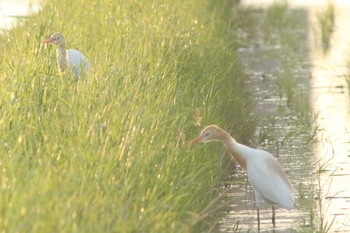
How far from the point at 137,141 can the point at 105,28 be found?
4.67 m

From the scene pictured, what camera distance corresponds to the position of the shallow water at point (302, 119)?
840cm

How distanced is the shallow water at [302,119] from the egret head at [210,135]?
18.0 inches

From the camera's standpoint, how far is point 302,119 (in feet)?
40.5

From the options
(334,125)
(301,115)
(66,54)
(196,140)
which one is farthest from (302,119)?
(196,140)

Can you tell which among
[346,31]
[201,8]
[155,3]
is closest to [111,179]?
[155,3]

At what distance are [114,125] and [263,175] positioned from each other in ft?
4.00

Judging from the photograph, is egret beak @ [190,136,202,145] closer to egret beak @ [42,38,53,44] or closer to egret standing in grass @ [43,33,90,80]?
egret standing in grass @ [43,33,90,80]

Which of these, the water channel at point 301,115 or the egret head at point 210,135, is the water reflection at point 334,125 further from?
the egret head at point 210,135

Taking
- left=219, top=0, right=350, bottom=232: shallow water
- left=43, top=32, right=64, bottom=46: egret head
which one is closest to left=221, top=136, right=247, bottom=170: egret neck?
left=219, top=0, right=350, bottom=232: shallow water

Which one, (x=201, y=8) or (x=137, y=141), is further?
(x=201, y=8)

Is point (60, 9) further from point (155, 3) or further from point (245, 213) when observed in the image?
point (245, 213)

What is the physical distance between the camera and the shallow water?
840cm

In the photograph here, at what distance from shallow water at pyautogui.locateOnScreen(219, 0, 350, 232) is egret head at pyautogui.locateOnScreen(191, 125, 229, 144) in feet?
1.50

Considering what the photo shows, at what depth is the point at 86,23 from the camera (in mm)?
12266
